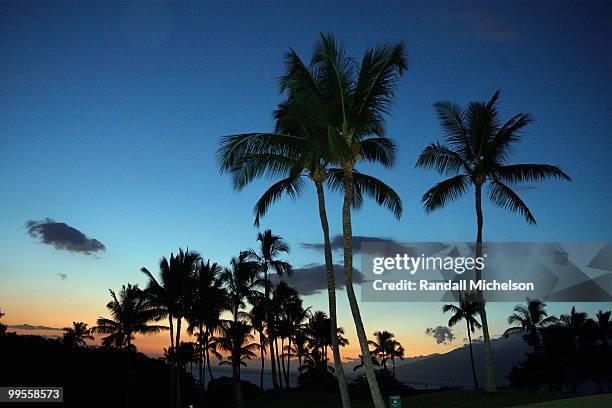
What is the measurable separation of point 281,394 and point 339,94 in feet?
124

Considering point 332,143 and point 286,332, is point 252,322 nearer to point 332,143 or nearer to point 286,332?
point 286,332

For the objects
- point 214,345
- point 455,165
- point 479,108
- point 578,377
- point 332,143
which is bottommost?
point 578,377

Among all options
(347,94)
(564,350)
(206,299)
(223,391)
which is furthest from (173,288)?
(564,350)

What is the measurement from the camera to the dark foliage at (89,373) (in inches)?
1556

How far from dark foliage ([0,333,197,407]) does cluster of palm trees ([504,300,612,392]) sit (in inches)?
A: 1611

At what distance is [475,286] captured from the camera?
26.7 m

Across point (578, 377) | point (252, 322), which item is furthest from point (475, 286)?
point (578, 377)

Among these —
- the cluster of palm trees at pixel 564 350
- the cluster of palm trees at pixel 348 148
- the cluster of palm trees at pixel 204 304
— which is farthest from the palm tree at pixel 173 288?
the cluster of palm trees at pixel 564 350

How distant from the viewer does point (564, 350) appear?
6538cm

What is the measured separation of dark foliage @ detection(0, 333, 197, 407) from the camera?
39531 millimetres

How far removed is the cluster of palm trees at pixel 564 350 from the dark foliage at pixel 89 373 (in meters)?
40.9

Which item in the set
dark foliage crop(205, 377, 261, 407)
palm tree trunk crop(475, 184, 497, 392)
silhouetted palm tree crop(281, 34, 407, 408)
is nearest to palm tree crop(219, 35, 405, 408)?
silhouetted palm tree crop(281, 34, 407, 408)

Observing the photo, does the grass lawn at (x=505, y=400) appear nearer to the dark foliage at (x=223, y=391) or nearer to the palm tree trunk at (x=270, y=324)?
the palm tree trunk at (x=270, y=324)

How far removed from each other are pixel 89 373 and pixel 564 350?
53227 millimetres
